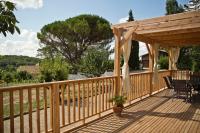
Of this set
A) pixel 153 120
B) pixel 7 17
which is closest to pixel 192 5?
pixel 153 120

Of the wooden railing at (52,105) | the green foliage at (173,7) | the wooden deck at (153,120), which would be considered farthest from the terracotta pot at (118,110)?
the green foliage at (173,7)

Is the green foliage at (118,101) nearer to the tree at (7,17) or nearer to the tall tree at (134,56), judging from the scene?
the tree at (7,17)

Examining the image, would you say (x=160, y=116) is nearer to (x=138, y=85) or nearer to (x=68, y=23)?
(x=138, y=85)

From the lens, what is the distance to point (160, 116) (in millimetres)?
5008

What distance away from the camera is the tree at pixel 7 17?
138 cm

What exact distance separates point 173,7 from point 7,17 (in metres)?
25.4

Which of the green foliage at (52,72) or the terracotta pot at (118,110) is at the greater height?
the green foliage at (52,72)

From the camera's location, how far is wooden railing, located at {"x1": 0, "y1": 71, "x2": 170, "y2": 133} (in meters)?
3.00

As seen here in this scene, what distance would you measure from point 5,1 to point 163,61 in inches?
717

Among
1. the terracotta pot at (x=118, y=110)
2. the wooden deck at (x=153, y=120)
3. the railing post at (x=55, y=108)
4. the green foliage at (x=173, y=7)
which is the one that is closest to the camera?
the railing post at (x=55, y=108)

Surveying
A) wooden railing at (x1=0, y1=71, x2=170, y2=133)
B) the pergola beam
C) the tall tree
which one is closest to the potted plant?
wooden railing at (x1=0, y1=71, x2=170, y2=133)

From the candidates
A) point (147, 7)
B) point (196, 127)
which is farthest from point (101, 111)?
point (147, 7)

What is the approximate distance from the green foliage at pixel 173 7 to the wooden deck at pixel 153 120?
20132 mm

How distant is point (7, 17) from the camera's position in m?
1.39
